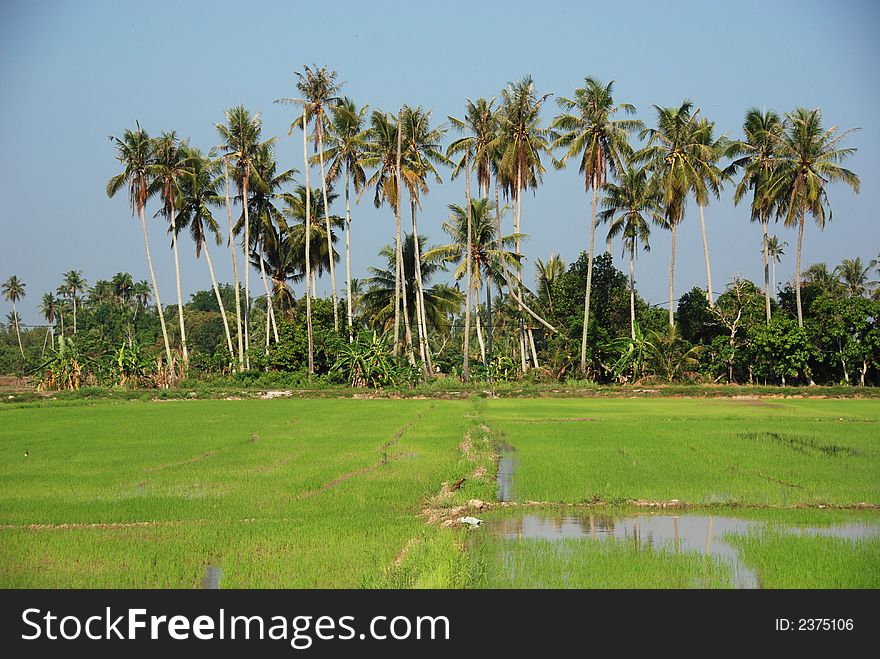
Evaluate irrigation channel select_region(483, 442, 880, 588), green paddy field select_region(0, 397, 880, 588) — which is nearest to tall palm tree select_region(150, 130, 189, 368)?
green paddy field select_region(0, 397, 880, 588)

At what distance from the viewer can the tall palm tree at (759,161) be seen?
36750mm

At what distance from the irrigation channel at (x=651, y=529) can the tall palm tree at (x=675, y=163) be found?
27006 mm

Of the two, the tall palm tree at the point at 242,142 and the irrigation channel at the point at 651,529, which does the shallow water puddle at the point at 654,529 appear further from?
the tall palm tree at the point at 242,142

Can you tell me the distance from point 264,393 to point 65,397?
723cm

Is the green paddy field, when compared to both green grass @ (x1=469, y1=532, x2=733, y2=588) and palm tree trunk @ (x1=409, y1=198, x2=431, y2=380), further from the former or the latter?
palm tree trunk @ (x1=409, y1=198, x2=431, y2=380)

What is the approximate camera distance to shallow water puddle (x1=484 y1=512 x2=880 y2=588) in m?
8.98

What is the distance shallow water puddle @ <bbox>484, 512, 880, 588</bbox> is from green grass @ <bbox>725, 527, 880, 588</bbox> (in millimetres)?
209

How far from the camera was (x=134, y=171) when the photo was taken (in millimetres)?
37438

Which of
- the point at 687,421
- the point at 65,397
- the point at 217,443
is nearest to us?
the point at 217,443

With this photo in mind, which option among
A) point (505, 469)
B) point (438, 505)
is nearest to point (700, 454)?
point (505, 469)

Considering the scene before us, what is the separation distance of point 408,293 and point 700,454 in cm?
2740
